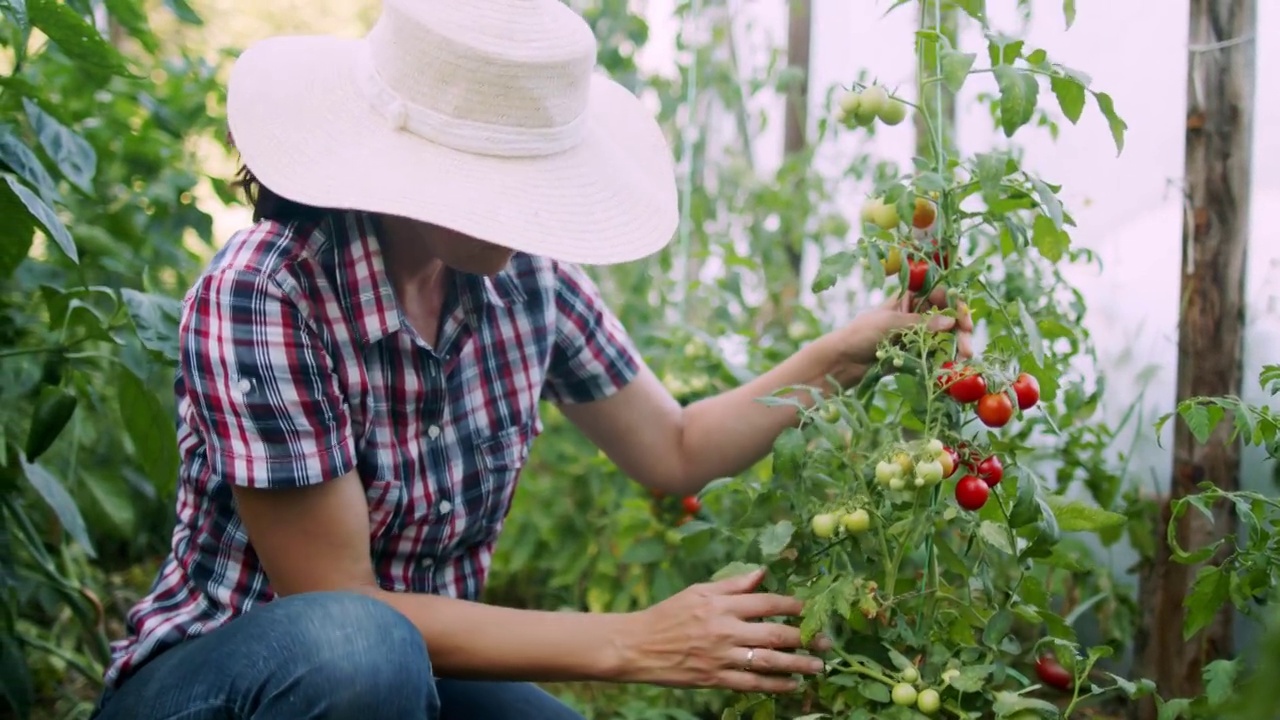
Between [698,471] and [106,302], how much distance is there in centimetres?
155

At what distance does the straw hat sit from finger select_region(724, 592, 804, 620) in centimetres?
40

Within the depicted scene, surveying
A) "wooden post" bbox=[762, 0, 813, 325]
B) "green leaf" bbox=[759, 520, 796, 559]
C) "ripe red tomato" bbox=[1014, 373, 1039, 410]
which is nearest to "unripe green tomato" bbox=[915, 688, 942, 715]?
"green leaf" bbox=[759, 520, 796, 559]

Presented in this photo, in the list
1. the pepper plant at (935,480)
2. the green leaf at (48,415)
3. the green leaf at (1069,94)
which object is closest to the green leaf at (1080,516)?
the pepper plant at (935,480)

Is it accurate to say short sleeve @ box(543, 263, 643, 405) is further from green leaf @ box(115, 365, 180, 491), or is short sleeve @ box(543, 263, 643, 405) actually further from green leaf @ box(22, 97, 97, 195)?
green leaf @ box(22, 97, 97, 195)

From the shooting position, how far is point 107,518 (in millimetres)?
2678

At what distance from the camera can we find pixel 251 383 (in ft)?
4.58

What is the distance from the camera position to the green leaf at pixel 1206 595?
1.37 m

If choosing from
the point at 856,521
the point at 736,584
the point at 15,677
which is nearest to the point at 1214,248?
the point at 856,521

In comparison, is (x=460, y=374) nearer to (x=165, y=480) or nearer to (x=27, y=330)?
(x=165, y=480)

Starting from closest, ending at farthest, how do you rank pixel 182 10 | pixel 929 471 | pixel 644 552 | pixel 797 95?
1. pixel 929 471
2. pixel 182 10
3. pixel 644 552
4. pixel 797 95

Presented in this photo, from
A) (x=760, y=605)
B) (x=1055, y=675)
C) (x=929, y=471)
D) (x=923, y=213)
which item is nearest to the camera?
(x=929, y=471)

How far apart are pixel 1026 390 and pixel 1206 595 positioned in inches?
12.3

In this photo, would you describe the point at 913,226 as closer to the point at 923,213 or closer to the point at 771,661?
the point at 923,213

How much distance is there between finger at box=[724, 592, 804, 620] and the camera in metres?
1.36
